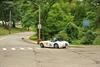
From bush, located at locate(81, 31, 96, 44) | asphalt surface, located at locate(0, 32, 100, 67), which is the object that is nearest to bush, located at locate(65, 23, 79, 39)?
bush, located at locate(81, 31, 96, 44)

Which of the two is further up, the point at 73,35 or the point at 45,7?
the point at 45,7

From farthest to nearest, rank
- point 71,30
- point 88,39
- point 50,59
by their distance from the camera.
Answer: point 71,30
point 88,39
point 50,59

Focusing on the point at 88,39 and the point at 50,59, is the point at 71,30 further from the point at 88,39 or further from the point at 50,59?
the point at 50,59

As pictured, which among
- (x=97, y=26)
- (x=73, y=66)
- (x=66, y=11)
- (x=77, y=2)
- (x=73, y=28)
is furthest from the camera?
(x=77, y=2)

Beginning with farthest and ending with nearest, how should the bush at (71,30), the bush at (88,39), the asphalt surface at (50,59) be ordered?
1. the bush at (71,30)
2. the bush at (88,39)
3. the asphalt surface at (50,59)

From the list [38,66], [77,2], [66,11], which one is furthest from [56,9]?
[38,66]

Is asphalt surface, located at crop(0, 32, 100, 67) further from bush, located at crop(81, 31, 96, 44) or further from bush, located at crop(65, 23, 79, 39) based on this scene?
bush, located at crop(65, 23, 79, 39)

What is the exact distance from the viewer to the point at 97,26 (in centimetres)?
7306

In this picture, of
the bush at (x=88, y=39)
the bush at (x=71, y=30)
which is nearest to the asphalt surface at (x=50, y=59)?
the bush at (x=88, y=39)

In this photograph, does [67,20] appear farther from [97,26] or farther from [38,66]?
[38,66]

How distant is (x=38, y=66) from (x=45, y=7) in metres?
55.8

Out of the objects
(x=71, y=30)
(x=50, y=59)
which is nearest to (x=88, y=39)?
(x=71, y=30)

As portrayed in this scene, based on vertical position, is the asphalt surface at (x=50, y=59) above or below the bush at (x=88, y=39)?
above

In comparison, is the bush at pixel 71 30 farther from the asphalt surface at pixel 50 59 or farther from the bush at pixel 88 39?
the asphalt surface at pixel 50 59
